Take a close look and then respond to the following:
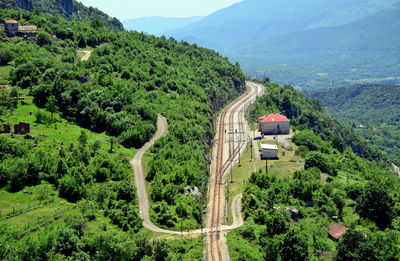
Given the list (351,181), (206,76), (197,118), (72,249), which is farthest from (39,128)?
(206,76)

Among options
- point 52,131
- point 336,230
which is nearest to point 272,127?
point 336,230

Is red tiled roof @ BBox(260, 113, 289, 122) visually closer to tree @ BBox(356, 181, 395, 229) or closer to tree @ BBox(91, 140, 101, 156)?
tree @ BBox(356, 181, 395, 229)

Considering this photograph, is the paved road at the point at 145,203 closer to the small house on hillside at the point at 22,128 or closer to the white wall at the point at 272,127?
the small house on hillside at the point at 22,128

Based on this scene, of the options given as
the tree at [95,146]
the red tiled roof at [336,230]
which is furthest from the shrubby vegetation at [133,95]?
the red tiled roof at [336,230]

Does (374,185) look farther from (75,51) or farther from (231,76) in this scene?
(231,76)

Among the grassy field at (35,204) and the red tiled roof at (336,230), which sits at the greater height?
the grassy field at (35,204)

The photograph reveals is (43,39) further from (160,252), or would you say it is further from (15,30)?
(160,252)
